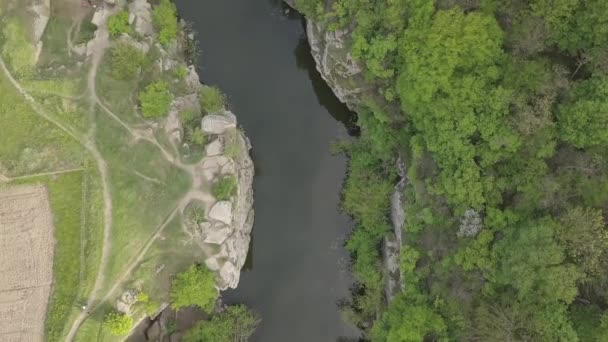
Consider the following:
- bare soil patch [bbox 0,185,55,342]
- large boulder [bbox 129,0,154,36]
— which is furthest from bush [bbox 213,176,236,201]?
large boulder [bbox 129,0,154,36]

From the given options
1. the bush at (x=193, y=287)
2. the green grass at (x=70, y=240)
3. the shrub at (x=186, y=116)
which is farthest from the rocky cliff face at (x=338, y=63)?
the green grass at (x=70, y=240)

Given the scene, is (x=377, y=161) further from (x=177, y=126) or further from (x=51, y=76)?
(x=51, y=76)

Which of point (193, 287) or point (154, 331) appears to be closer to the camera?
point (193, 287)

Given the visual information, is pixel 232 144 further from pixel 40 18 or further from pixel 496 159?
pixel 496 159

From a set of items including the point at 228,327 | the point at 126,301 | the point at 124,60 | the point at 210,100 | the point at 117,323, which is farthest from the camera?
the point at 210,100

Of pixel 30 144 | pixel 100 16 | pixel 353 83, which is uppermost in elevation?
pixel 353 83

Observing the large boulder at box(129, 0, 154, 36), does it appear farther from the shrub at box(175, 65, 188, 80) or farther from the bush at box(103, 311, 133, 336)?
the bush at box(103, 311, 133, 336)

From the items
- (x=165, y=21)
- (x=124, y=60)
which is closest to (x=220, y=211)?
(x=124, y=60)
